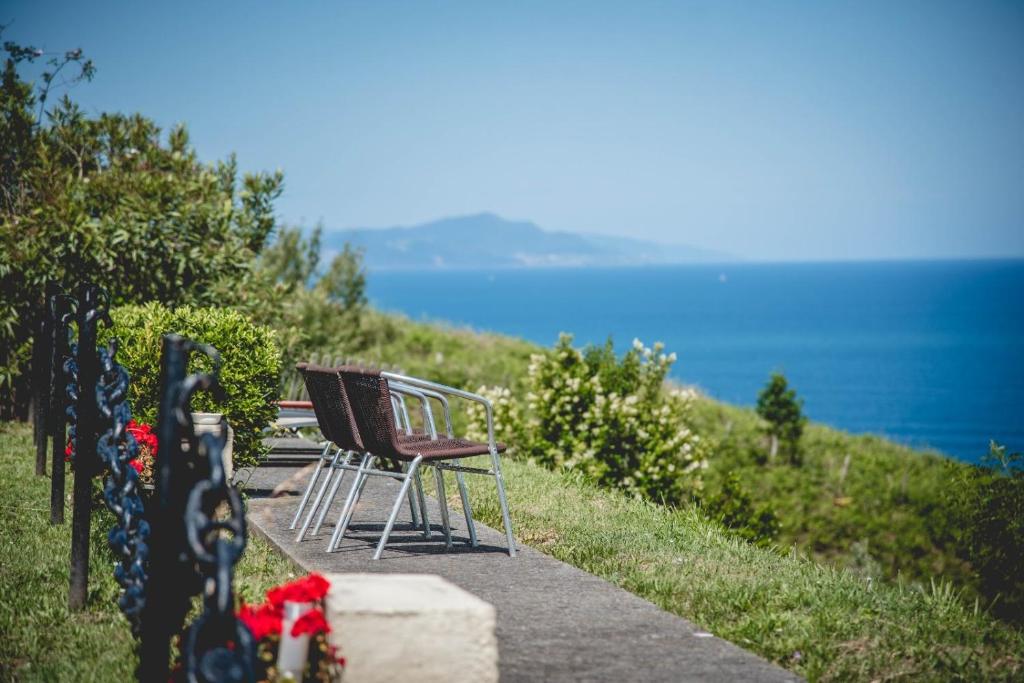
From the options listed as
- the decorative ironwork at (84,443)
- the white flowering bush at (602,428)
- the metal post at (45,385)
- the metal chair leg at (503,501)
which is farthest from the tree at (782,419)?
the decorative ironwork at (84,443)

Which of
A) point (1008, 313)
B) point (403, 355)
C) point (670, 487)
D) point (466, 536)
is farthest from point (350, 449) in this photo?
point (1008, 313)

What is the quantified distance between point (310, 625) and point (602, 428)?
10.2 meters


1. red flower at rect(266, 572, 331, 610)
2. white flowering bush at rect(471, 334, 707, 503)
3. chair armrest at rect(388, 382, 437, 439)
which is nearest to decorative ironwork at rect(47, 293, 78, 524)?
chair armrest at rect(388, 382, 437, 439)

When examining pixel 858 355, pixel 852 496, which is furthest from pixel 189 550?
pixel 858 355

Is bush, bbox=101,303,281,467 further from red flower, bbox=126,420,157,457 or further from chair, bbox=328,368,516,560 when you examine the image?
chair, bbox=328,368,516,560

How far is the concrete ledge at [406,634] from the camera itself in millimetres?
3357

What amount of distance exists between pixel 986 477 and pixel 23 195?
38.0 ft

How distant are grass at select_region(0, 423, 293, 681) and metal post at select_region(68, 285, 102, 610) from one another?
16 cm

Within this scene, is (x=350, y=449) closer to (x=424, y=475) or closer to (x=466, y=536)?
(x=466, y=536)

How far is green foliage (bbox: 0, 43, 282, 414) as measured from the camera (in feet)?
39.8

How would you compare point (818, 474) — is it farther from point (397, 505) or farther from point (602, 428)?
point (397, 505)

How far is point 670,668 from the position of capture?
4.35 m

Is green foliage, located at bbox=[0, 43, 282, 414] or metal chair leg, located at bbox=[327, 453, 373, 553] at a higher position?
Result: green foliage, located at bbox=[0, 43, 282, 414]

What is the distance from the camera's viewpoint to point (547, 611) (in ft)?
16.9
